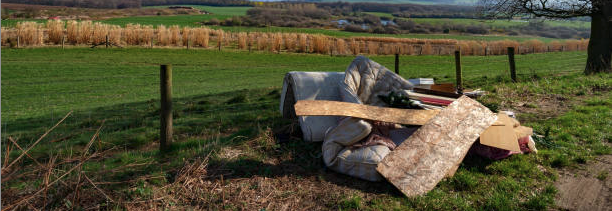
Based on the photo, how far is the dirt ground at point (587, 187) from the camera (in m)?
4.70

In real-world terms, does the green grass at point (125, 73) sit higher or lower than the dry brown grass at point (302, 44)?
lower

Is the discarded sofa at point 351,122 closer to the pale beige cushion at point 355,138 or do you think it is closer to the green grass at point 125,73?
the pale beige cushion at point 355,138

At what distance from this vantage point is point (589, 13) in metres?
15.8

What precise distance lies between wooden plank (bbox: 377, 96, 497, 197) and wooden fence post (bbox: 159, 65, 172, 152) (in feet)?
10.1

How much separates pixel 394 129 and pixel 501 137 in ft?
4.69

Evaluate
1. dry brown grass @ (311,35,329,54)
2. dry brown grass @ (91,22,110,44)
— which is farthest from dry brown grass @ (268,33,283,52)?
dry brown grass @ (91,22,110,44)

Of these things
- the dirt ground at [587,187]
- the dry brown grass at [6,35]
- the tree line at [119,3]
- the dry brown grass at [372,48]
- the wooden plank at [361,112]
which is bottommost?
the dirt ground at [587,187]

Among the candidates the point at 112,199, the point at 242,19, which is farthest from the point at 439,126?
the point at 242,19

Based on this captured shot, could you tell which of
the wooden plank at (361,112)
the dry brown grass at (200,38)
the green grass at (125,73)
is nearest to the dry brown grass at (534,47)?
the green grass at (125,73)

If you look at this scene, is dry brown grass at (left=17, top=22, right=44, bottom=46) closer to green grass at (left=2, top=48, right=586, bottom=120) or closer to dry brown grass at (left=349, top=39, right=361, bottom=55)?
green grass at (left=2, top=48, right=586, bottom=120)

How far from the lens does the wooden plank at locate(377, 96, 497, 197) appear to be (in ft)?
16.6

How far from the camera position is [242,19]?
77062mm

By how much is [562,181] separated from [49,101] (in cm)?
1474

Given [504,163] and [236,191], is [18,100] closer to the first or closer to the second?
[236,191]
